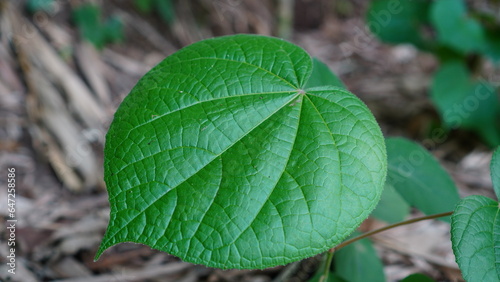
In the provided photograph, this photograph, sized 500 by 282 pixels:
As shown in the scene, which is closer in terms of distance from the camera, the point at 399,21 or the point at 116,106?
the point at 116,106

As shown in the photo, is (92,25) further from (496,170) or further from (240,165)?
A: (496,170)

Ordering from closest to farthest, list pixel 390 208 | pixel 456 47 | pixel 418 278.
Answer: pixel 418 278
pixel 390 208
pixel 456 47

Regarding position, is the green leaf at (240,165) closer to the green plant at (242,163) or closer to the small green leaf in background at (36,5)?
the green plant at (242,163)

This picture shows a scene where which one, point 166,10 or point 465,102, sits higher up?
point 166,10

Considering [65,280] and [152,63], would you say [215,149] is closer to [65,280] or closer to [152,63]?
[65,280]

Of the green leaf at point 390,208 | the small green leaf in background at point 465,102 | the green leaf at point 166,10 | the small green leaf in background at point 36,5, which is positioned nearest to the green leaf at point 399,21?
the small green leaf in background at point 465,102

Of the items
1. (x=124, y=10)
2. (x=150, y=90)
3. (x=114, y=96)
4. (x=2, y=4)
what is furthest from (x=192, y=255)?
(x=124, y=10)

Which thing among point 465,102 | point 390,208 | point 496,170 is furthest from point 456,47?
point 496,170
